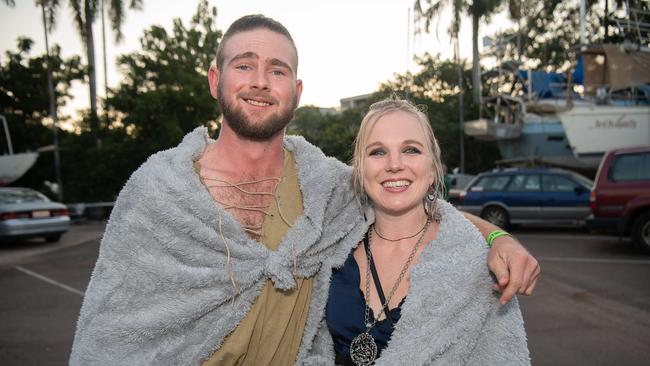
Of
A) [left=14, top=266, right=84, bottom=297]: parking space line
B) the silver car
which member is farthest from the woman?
the silver car

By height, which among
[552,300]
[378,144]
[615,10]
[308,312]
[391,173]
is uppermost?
[615,10]

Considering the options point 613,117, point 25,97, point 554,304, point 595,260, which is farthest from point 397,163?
point 25,97

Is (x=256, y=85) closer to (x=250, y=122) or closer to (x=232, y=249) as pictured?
(x=250, y=122)

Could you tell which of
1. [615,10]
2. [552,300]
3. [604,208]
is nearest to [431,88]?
[615,10]

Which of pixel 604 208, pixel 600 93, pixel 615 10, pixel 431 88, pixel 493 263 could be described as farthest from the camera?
pixel 431 88

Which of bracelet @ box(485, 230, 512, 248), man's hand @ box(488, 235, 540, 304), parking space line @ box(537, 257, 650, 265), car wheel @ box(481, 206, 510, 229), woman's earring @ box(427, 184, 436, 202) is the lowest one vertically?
parking space line @ box(537, 257, 650, 265)

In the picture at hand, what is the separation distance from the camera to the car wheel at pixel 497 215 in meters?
12.4

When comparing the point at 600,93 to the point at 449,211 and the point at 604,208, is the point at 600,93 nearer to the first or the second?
the point at 604,208

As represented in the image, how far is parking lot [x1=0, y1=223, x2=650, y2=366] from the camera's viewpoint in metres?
4.44

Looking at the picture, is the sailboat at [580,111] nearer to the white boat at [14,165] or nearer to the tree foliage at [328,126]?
the tree foliage at [328,126]

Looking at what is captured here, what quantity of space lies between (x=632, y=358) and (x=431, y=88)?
85.7ft

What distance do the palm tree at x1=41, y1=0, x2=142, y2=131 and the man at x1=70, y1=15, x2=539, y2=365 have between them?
19475mm

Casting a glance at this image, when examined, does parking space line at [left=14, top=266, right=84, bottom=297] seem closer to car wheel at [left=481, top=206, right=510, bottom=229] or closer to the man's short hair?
the man's short hair

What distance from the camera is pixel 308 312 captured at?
2.06m
